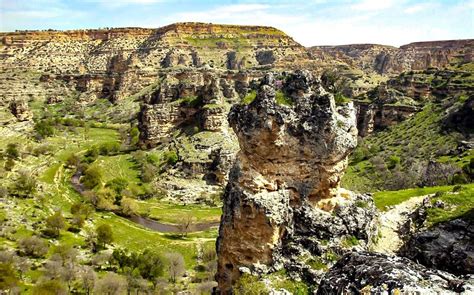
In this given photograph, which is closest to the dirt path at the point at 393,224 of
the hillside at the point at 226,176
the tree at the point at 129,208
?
the hillside at the point at 226,176

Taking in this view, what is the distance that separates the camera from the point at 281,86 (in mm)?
21766

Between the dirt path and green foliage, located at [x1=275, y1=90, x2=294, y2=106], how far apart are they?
869cm

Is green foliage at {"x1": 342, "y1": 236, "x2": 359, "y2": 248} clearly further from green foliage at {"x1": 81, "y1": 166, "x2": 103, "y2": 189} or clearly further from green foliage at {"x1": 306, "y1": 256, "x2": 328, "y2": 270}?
green foliage at {"x1": 81, "y1": 166, "x2": 103, "y2": 189}

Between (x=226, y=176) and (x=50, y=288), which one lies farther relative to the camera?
(x=226, y=176)

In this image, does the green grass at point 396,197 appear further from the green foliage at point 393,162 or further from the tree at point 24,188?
the tree at point 24,188

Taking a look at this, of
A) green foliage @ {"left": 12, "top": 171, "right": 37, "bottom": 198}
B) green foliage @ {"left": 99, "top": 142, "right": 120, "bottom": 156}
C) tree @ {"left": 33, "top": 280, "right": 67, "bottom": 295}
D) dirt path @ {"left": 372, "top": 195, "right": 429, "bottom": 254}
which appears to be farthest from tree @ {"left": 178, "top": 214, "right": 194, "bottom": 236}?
green foliage @ {"left": 99, "top": 142, "right": 120, "bottom": 156}

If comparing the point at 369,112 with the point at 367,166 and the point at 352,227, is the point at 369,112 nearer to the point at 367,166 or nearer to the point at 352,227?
the point at 367,166

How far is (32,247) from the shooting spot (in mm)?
40969

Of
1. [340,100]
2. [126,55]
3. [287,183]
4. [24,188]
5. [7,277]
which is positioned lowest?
[7,277]

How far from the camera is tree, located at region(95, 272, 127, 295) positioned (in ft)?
118

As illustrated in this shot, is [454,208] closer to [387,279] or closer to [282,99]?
[282,99]

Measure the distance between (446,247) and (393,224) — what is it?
6.70 metres

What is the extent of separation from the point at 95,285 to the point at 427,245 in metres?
27.6

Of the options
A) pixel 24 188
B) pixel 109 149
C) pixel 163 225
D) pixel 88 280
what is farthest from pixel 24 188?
pixel 109 149
